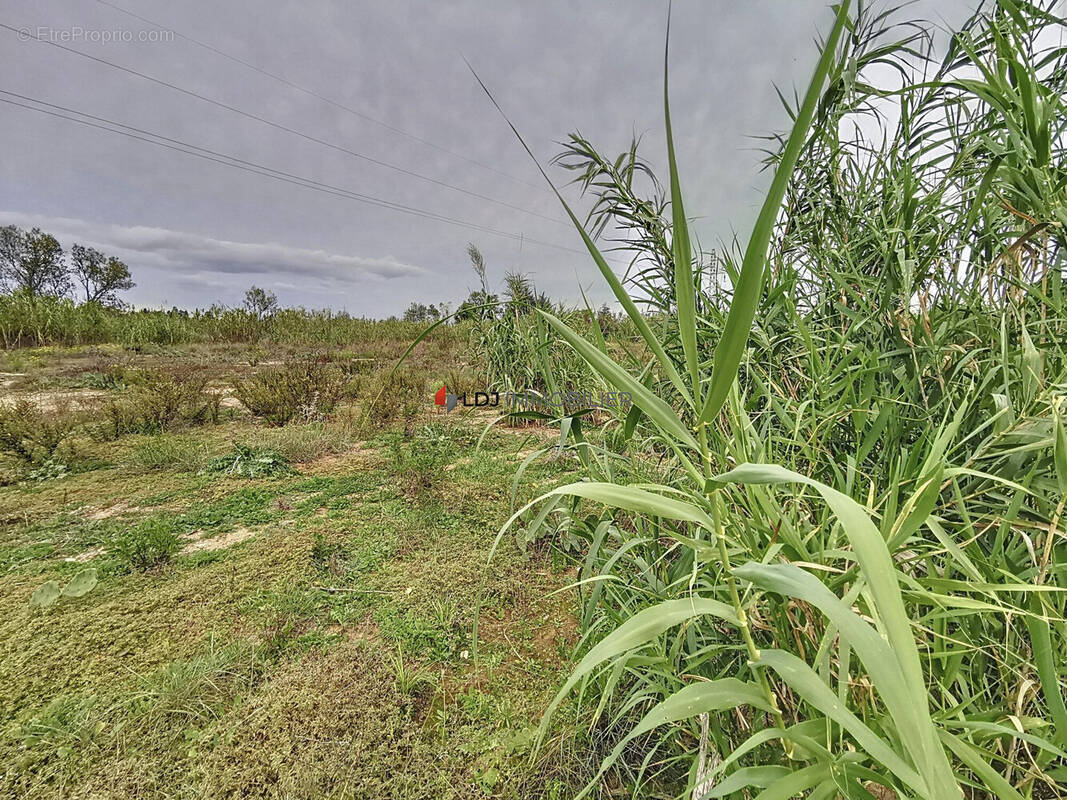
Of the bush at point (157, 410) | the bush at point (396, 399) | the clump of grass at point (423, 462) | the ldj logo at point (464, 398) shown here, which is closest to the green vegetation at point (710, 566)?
the clump of grass at point (423, 462)

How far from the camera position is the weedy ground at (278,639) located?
3.72 ft

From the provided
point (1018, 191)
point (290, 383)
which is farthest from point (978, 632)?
point (290, 383)

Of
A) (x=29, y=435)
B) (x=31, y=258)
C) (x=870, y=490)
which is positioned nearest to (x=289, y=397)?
(x=29, y=435)

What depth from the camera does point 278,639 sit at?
1.61 metres

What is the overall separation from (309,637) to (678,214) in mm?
2032

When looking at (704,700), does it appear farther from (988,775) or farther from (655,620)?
(988,775)

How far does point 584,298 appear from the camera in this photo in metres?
1.15

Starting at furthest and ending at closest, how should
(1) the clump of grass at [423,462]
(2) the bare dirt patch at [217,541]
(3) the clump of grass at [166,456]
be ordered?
1. (3) the clump of grass at [166,456]
2. (1) the clump of grass at [423,462]
3. (2) the bare dirt patch at [217,541]

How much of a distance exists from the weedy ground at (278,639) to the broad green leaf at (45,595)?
35 mm

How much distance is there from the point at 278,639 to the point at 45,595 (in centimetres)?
119

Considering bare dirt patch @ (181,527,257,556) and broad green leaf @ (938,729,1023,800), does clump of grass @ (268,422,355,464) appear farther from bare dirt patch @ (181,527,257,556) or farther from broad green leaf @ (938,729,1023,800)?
broad green leaf @ (938,729,1023,800)

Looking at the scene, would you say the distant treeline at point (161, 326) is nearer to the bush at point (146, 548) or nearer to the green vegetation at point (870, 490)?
the bush at point (146, 548)

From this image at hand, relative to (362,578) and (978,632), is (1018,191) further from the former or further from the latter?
(362,578)

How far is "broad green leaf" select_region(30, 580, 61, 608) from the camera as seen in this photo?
70.1 inches
